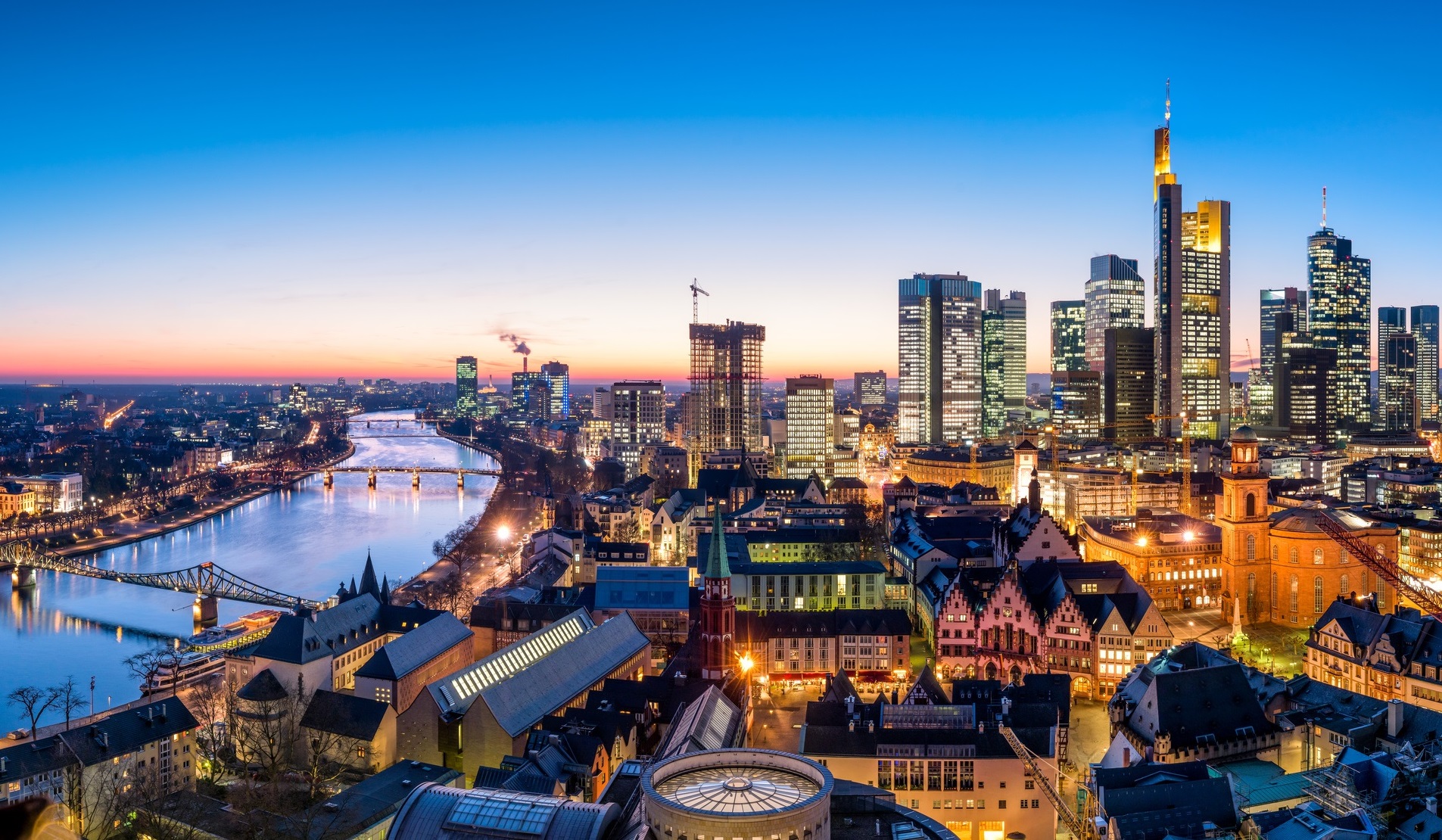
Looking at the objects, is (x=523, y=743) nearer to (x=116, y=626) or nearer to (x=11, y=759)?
(x=11, y=759)

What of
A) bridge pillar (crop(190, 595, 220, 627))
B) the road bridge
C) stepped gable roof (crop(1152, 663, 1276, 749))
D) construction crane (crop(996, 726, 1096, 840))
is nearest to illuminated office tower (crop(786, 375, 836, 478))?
the road bridge

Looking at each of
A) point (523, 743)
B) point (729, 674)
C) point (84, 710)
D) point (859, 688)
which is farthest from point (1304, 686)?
point (84, 710)

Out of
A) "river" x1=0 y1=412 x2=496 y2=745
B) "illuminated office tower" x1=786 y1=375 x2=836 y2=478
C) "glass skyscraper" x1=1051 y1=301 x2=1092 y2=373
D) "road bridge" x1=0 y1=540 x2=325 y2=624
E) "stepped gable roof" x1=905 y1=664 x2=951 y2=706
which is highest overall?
"glass skyscraper" x1=1051 y1=301 x2=1092 y2=373

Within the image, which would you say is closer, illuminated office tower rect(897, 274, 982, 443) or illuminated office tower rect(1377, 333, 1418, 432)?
illuminated office tower rect(897, 274, 982, 443)

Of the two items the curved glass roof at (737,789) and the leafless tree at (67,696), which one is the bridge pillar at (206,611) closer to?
the leafless tree at (67,696)

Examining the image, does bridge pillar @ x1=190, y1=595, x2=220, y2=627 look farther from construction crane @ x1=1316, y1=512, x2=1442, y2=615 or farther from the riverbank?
construction crane @ x1=1316, y1=512, x2=1442, y2=615

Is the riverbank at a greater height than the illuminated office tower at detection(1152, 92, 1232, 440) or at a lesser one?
lesser
